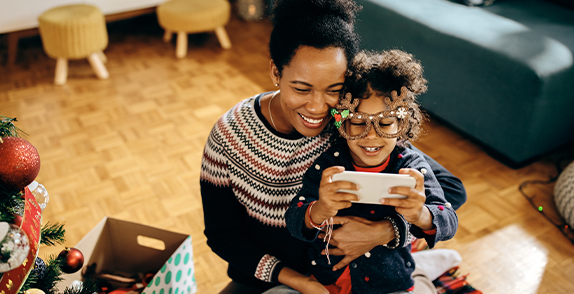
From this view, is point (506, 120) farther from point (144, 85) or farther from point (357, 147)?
point (144, 85)

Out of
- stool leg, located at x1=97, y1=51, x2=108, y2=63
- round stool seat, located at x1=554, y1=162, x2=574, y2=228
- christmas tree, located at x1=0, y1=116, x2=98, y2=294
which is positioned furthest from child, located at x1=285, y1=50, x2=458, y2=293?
stool leg, located at x1=97, y1=51, x2=108, y2=63

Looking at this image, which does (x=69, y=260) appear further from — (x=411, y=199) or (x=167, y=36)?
(x=167, y=36)

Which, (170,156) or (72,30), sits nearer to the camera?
(170,156)

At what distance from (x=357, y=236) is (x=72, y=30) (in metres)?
2.81

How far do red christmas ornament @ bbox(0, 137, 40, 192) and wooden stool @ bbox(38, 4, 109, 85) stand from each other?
8.98 feet

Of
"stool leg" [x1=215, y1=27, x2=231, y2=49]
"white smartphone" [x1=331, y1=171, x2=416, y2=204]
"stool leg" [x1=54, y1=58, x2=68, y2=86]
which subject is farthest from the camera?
"stool leg" [x1=215, y1=27, x2=231, y2=49]

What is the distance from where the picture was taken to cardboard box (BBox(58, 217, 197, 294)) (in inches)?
55.9

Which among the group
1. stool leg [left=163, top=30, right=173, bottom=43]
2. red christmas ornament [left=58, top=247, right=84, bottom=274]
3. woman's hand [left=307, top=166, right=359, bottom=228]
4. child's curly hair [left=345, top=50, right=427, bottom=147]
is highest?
child's curly hair [left=345, top=50, right=427, bottom=147]

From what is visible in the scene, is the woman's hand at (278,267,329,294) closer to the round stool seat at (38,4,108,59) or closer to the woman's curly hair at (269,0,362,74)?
the woman's curly hair at (269,0,362,74)

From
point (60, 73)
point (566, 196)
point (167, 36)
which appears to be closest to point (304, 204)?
point (566, 196)

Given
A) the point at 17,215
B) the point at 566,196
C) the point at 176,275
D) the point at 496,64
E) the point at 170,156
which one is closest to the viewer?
the point at 17,215

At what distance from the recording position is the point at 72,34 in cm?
319

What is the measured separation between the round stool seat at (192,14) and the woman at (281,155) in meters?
2.48

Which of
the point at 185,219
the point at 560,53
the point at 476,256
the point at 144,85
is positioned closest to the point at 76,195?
the point at 185,219
